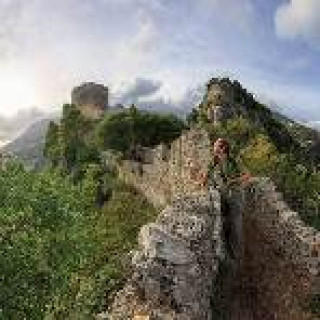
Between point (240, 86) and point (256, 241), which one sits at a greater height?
point (240, 86)

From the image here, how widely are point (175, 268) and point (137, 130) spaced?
12154 centimetres

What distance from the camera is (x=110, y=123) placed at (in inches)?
5871

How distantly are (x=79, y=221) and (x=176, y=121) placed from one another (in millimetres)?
96947

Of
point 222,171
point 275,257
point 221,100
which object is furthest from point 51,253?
point 221,100

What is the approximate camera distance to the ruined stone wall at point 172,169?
68.6 meters

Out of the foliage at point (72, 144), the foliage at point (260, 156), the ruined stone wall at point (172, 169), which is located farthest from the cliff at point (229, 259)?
the foliage at point (72, 144)

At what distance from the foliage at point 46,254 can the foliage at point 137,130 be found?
8114cm

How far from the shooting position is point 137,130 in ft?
481

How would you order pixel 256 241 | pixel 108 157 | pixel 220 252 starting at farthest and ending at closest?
pixel 108 157 < pixel 256 241 < pixel 220 252

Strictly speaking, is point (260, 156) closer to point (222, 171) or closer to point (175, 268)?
point (222, 171)

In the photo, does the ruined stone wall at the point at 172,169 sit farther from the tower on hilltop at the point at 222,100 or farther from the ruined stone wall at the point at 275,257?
the ruined stone wall at the point at 275,257

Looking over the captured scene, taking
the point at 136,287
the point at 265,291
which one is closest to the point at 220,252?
the point at 265,291

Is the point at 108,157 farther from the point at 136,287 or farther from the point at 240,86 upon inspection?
the point at 136,287

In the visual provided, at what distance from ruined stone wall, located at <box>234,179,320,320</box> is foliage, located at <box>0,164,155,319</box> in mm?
5039
